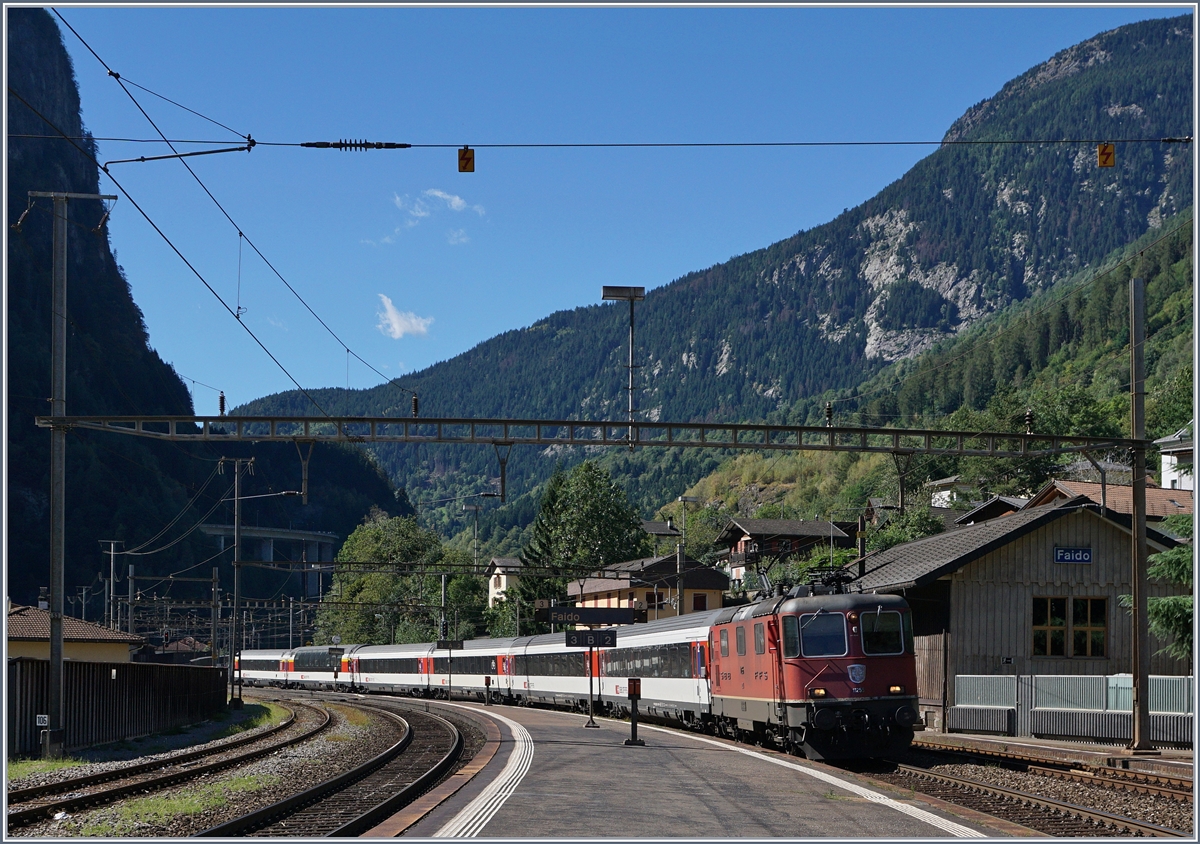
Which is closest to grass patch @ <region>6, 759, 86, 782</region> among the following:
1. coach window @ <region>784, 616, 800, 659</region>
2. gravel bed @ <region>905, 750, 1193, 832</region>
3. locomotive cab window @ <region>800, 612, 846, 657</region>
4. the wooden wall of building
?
coach window @ <region>784, 616, 800, 659</region>

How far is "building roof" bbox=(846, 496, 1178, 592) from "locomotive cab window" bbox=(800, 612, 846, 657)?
228 inches

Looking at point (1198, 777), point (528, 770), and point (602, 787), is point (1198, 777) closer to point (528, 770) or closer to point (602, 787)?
point (602, 787)

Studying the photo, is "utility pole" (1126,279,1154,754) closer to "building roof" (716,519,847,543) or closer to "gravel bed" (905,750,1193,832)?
"gravel bed" (905,750,1193,832)

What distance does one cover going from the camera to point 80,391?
5138 inches

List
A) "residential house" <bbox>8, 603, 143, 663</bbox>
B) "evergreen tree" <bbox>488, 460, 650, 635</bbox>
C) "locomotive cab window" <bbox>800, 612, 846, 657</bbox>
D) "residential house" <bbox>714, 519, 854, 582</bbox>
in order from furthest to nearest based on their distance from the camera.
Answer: "evergreen tree" <bbox>488, 460, 650, 635</bbox> → "residential house" <bbox>714, 519, 854, 582</bbox> → "residential house" <bbox>8, 603, 143, 663</bbox> → "locomotive cab window" <bbox>800, 612, 846, 657</bbox>

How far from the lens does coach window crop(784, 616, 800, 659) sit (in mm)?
22212

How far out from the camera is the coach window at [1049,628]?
3067cm

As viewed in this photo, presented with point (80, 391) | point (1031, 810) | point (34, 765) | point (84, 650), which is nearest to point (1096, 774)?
point (1031, 810)

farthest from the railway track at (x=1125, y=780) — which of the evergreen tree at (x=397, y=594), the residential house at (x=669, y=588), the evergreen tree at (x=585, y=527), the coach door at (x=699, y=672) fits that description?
the evergreen tree at (x=397, y=594)

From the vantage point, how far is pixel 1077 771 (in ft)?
61.8

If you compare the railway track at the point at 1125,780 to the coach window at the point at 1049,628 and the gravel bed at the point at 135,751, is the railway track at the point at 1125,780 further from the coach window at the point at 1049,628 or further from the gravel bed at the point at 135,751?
the gravel bed at the point at 135,751

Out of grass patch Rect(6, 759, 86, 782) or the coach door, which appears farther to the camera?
the coach door

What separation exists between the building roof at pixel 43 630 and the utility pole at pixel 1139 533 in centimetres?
2969

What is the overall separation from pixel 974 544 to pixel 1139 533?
8.05 meters
